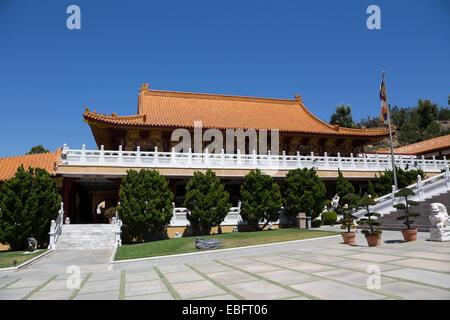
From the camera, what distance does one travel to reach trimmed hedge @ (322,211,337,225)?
18625mm

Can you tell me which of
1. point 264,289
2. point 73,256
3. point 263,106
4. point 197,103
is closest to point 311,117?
point 263,106

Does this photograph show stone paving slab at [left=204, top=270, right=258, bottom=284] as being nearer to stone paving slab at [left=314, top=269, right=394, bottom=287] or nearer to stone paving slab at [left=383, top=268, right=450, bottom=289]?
stone paving slab at [left=314, top=269, right=394, bottom=287]

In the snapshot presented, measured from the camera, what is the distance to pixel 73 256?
1292cm

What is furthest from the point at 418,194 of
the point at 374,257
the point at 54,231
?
the point at 54,231

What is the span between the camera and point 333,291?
207 inches

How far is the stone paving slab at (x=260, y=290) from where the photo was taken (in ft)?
16.9

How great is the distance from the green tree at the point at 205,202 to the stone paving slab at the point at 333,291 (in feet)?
33.9

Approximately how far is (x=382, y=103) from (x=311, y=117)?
6.93 metres

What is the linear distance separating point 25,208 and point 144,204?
16.8ft

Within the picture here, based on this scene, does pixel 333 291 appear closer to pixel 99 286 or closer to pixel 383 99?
pixel 99 286

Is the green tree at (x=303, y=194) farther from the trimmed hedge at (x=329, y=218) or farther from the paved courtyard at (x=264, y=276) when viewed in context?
the paved courtyard at (x=264, y=276)

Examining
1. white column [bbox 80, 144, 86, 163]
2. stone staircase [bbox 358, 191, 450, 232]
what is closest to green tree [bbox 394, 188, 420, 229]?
stone staircase [bbox 358, 191, 450, 232]

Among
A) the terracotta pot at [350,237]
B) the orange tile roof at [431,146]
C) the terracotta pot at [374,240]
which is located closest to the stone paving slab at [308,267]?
the terracotta pot at [374,240]

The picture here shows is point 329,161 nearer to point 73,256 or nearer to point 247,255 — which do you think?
point 247,255
